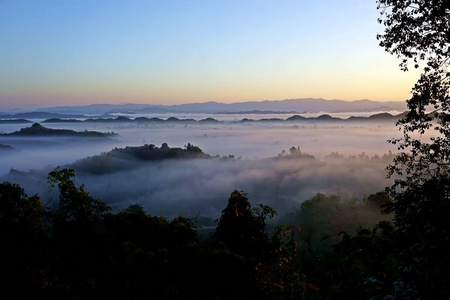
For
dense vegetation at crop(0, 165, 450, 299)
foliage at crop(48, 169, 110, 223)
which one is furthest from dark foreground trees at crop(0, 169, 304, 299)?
foliage at crop(48, 169, 110, 223)

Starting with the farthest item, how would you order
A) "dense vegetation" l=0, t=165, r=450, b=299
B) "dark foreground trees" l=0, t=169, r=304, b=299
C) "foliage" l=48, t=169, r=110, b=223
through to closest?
"foliage" l=48, t=169, r=110, b=223, "dark foreground trees" l=0, t=169, r=304, b=299, "dense vegetation" l=0, t=165, r=450, b=299

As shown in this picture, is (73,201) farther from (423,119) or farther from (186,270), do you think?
(423,119)

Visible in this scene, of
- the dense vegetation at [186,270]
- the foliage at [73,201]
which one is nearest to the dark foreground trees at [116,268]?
the dense vegetation at [186,270]

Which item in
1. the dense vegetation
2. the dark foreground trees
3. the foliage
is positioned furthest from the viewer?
the foliage

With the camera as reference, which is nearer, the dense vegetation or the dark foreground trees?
the dense vegetation

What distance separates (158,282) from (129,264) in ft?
2.52

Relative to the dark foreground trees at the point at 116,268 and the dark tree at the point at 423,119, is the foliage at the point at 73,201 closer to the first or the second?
the dark foreground trees at the point at 116,268

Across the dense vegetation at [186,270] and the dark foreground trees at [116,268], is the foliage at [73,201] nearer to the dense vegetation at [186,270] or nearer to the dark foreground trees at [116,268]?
the dense vegetation at [186,270]

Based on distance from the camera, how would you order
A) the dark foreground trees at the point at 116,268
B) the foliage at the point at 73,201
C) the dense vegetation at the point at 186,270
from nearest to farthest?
the dense vegetation at the point at 186,270
the dark foreground trees at the point at 116,268
the foliage at the point at 73,201

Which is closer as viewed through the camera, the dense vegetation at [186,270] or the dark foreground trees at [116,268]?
the dense vegetation at [186,270]

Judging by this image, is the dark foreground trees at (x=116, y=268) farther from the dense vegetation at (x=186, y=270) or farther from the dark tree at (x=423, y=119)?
the dark tree at (x=423, y=119)

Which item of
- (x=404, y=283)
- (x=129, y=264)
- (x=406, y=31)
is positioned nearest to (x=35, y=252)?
(x=129, y=264)

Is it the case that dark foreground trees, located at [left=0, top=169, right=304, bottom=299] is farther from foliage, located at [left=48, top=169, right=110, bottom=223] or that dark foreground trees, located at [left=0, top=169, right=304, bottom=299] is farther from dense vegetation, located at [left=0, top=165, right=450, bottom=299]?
foliage, located at [left=48, top=169, right=110, bottom=223]

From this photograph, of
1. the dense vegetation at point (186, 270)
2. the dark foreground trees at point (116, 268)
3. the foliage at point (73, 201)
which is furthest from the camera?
the foliage at point (73, 201)
